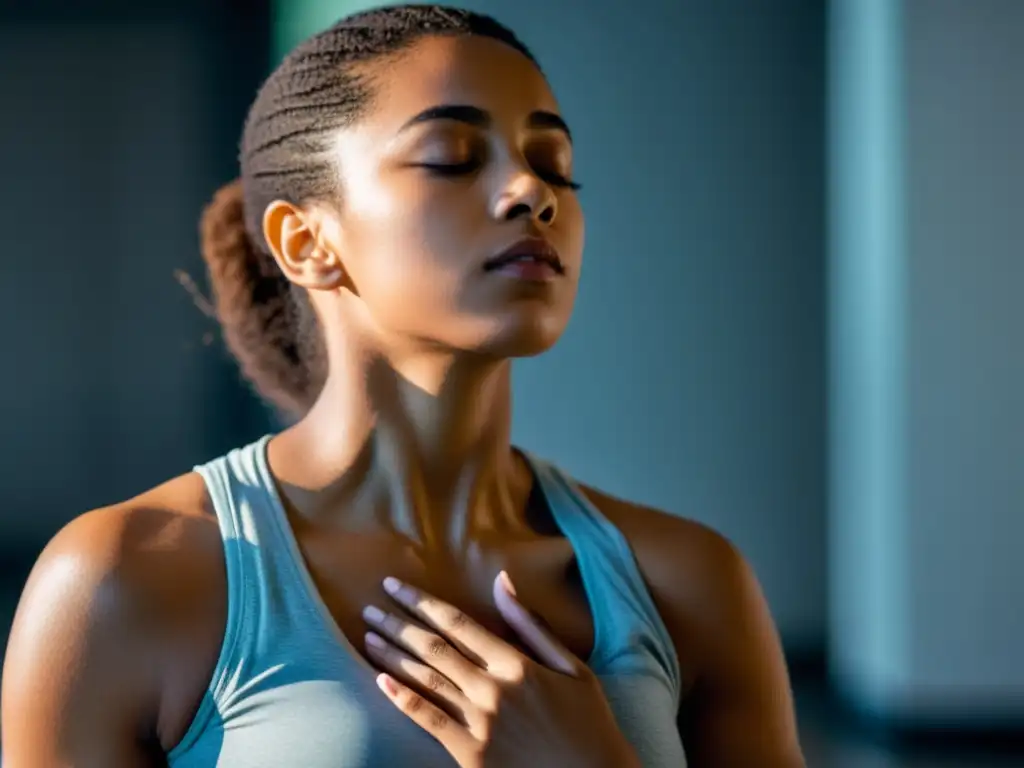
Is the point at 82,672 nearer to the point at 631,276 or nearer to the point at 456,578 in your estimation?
the point at 456,578

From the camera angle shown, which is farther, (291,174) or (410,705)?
(291,174)

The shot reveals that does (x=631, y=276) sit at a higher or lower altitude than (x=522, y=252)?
lower

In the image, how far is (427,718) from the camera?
818 millimetres

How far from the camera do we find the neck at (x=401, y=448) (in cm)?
95

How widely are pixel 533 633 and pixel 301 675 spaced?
181mm

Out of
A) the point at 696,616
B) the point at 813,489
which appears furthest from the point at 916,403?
the point at 696,616

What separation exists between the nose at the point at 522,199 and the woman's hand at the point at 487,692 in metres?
0.29

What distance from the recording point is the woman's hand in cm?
82

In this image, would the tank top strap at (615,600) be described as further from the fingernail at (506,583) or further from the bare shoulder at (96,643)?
the bare shoulder at (96,643)

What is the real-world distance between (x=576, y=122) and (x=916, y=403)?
112 cm

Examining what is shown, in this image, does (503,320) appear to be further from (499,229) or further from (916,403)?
(916,403)

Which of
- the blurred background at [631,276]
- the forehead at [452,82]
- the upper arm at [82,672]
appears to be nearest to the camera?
the upper arm at [82,672]

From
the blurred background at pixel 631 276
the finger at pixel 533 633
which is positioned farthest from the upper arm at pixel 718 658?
the blurred background at pixel 631 276

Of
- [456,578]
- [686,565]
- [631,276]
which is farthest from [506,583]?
[631,276]
